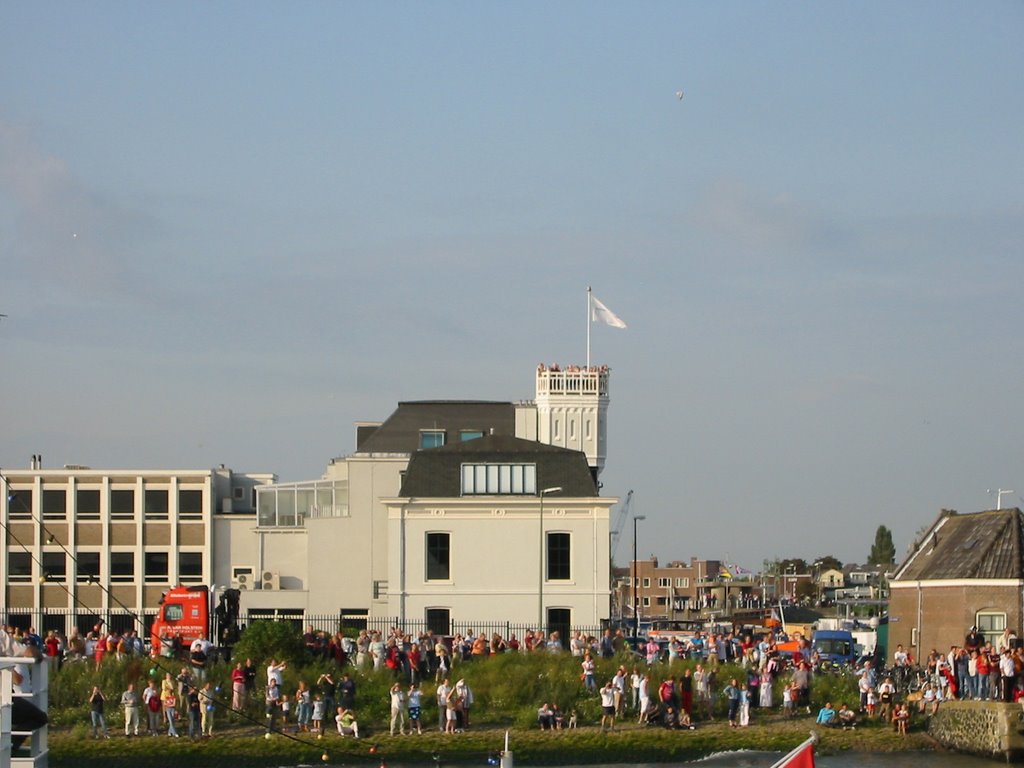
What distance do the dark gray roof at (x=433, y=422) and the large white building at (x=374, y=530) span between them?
8cm

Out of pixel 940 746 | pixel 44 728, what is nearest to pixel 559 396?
pixel 940 746

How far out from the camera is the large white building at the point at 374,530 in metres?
67.4

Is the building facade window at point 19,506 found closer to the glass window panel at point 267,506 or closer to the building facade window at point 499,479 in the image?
the glass window panel at point 267,506

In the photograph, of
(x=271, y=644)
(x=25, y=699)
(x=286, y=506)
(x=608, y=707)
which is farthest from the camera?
(x=286, y=506)

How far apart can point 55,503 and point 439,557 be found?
80.1 ft

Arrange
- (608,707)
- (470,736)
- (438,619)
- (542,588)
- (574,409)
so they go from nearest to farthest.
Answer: (470,736) → (608,707) → (542,588) → (438,619) → (574,409)

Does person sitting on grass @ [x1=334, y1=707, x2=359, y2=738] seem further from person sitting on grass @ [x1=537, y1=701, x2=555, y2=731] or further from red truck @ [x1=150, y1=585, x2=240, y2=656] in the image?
red truck @ [x1=150, y1=585, x2=240, y2=656]

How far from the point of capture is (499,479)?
229ft

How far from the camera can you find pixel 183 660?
160 feet

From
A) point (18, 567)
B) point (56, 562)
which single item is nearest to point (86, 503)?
point (56, 562)

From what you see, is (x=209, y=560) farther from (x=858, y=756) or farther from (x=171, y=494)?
(x=858, y=756)

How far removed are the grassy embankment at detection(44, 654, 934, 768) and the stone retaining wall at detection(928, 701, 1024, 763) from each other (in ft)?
2.63

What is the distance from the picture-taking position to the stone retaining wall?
43.2 meters

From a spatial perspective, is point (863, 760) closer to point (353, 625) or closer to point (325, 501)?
point (353, 625)
